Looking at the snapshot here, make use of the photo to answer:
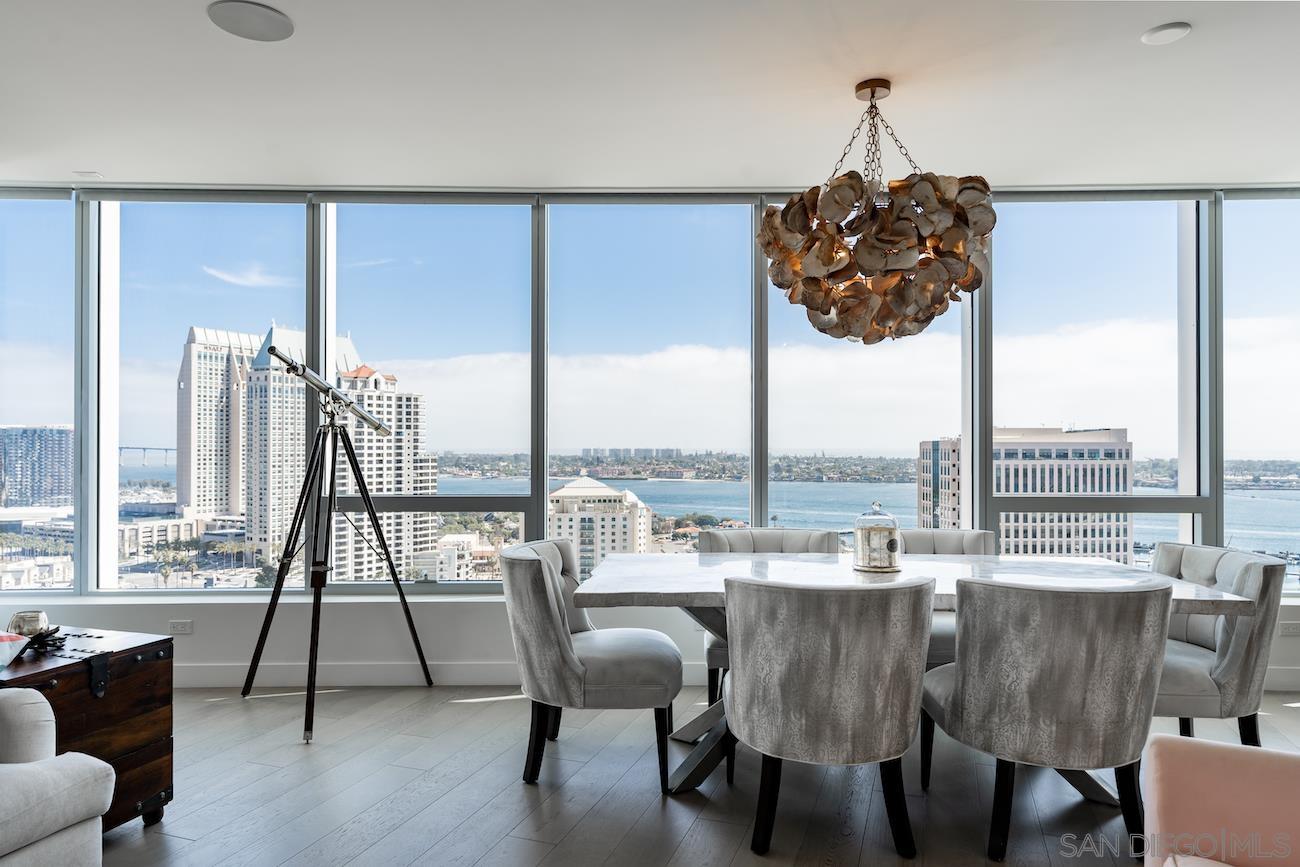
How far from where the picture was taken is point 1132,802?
7.72 feet

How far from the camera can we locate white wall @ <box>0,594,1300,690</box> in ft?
13.4

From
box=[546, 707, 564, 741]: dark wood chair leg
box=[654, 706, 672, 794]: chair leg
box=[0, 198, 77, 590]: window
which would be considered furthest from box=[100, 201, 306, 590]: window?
box=[654, 706, 672, 794]: chair leg

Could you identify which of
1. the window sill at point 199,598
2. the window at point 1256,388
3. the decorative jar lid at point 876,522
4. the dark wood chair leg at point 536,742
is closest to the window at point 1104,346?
the window at point 1256,388

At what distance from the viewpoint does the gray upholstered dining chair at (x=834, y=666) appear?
2.23m

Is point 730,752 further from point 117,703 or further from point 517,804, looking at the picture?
point 117,703

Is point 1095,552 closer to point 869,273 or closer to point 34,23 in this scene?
point 869,273

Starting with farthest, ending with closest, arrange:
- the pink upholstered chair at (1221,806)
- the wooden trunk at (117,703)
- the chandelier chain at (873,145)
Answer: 1. the chandelier chain at (873,145)
2. the wooden trunk at (117,703)
3. the pink upholstered chair at (1221,806)

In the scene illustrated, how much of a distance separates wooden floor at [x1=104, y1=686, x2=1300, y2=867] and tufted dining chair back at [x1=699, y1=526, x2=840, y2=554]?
87 centimetres

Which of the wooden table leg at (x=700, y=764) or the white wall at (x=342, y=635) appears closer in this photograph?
the wooden table leg at (x=700, y=764)

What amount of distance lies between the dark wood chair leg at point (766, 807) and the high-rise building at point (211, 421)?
329 centimetres

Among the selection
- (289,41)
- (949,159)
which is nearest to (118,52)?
(289,41)

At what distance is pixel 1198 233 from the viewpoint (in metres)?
4.32

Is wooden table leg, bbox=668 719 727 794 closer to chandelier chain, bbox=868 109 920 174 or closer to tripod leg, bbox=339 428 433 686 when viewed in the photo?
tripod leg, bbox=339 428 433 686

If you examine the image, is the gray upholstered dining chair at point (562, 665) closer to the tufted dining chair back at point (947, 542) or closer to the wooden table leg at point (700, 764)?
the wooden table leg at point (700, 764)
